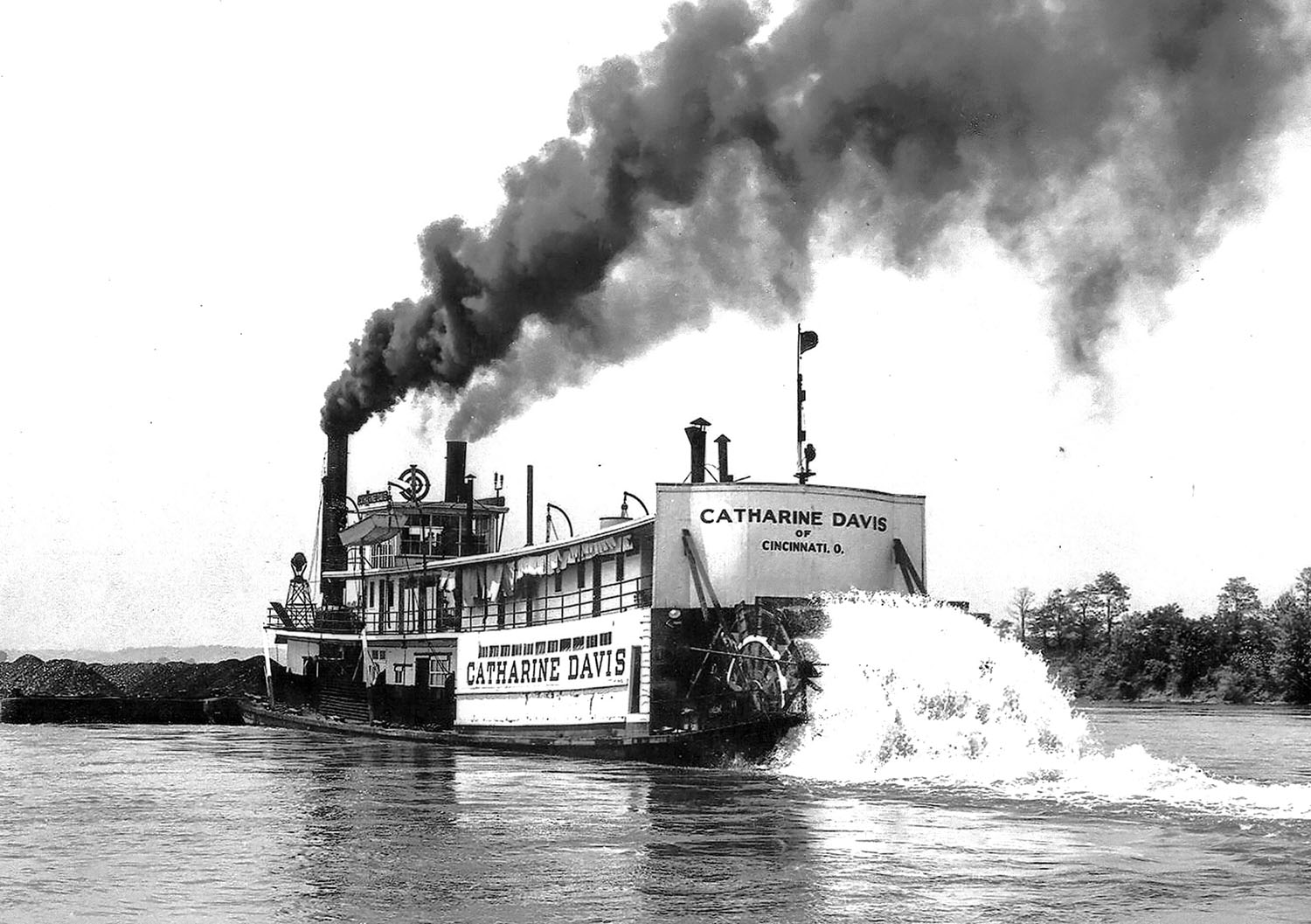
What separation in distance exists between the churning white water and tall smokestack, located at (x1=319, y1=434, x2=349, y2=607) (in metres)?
26.0

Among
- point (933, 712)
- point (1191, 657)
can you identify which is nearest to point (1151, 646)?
point (1191, 657)

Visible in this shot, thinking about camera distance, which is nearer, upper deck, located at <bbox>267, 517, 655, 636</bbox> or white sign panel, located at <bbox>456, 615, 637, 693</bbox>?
white sign panel, located at <bbox>456, 615, 637, 693</bbox>

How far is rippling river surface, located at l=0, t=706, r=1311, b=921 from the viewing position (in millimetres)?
17328

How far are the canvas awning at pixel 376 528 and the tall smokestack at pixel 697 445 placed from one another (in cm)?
1570

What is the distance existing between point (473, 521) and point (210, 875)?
33.2m

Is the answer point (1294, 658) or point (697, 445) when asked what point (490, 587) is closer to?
point (697, 445)

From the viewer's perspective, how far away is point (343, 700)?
50781 millimetres

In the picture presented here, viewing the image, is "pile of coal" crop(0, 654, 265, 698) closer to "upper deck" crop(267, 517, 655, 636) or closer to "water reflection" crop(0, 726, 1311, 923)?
"upper deck" crop(267, 517, 655, 636)

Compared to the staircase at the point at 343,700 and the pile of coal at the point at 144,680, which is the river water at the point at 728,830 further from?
the pile of coal at the point at 144,680

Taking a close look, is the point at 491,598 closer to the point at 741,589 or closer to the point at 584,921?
the point at 741,589

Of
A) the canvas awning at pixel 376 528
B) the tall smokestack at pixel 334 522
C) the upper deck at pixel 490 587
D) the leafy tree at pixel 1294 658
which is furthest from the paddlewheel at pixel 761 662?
the leafy tree at pixel 1294 658

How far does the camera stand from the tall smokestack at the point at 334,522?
180ft

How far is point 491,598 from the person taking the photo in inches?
1791

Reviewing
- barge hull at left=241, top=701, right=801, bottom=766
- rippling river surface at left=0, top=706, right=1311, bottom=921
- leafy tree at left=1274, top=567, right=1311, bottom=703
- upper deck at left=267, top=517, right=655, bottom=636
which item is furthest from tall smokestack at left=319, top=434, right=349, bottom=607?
leafy tree at left=1274, top=567, right=1311, bottom=703
